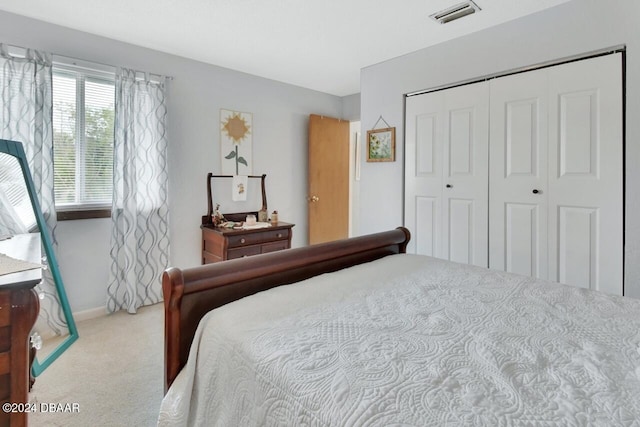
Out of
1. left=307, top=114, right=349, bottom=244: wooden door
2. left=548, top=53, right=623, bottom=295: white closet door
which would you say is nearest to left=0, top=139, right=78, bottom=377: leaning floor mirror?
left=307, top=114, right=349, bottom=244: wooden door

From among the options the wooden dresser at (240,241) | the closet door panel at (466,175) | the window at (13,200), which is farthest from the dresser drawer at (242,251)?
the closet door panel at (466,175)

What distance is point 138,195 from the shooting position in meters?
3.03

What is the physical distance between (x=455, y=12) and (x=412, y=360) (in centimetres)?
251

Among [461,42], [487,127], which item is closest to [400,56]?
[461,42]

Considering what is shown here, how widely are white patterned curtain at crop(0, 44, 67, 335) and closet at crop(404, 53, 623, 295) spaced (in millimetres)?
3021

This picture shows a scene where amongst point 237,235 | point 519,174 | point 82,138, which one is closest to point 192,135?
point 82,138

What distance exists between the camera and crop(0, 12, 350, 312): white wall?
9.07ft

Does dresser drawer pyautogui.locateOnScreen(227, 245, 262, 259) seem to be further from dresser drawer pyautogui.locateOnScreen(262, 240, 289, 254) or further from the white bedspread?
the white bedspread

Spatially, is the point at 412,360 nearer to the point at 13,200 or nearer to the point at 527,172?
the point at 527,172

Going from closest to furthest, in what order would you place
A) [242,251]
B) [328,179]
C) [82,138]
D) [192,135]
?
[82,138] → [242,251] → [192,135] → [328,179]

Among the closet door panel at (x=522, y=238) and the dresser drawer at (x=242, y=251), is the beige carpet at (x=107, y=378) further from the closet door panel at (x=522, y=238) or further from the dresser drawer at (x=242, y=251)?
the closet door panel at (x=522, y=238)

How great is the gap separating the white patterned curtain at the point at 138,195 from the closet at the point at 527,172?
7.80ft

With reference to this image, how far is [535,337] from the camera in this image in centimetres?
107

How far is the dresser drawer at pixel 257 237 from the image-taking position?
3193mm
